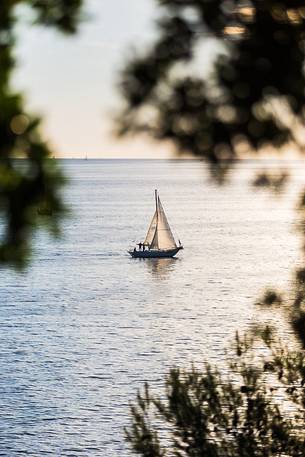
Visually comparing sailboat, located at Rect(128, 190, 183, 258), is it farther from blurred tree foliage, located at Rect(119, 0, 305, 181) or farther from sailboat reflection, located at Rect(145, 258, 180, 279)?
blurred tree foliage, located at Rect(119, 0, 305, 181)

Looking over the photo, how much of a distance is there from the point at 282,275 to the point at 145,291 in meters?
13.9

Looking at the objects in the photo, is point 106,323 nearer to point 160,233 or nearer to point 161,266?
point 161,266

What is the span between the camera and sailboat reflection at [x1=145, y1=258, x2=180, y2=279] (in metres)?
99.3

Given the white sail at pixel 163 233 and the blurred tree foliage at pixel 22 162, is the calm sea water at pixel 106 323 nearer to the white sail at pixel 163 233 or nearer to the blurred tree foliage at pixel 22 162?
the blurred tree foliage at pixel 22 162

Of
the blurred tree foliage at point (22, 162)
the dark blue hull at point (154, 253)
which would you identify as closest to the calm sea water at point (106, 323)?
the blurred tree foliage at point (22, 162)

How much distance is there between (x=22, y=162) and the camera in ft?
9.80

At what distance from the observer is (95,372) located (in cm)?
5559

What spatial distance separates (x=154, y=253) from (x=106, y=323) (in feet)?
153

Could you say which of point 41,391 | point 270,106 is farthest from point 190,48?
point 41,391

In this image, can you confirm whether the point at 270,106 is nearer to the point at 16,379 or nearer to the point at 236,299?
the point at 16,379

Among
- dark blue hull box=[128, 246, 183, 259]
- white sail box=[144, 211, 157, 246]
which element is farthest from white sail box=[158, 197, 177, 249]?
dark blue hull box=[128, 246, 183, 259]

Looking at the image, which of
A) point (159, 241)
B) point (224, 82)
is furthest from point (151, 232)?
point (224, 82)

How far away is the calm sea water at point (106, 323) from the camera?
46.9 metres

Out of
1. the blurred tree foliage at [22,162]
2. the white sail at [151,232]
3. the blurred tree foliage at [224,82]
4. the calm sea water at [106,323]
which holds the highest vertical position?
the blurred tree foliage at [22,162]
